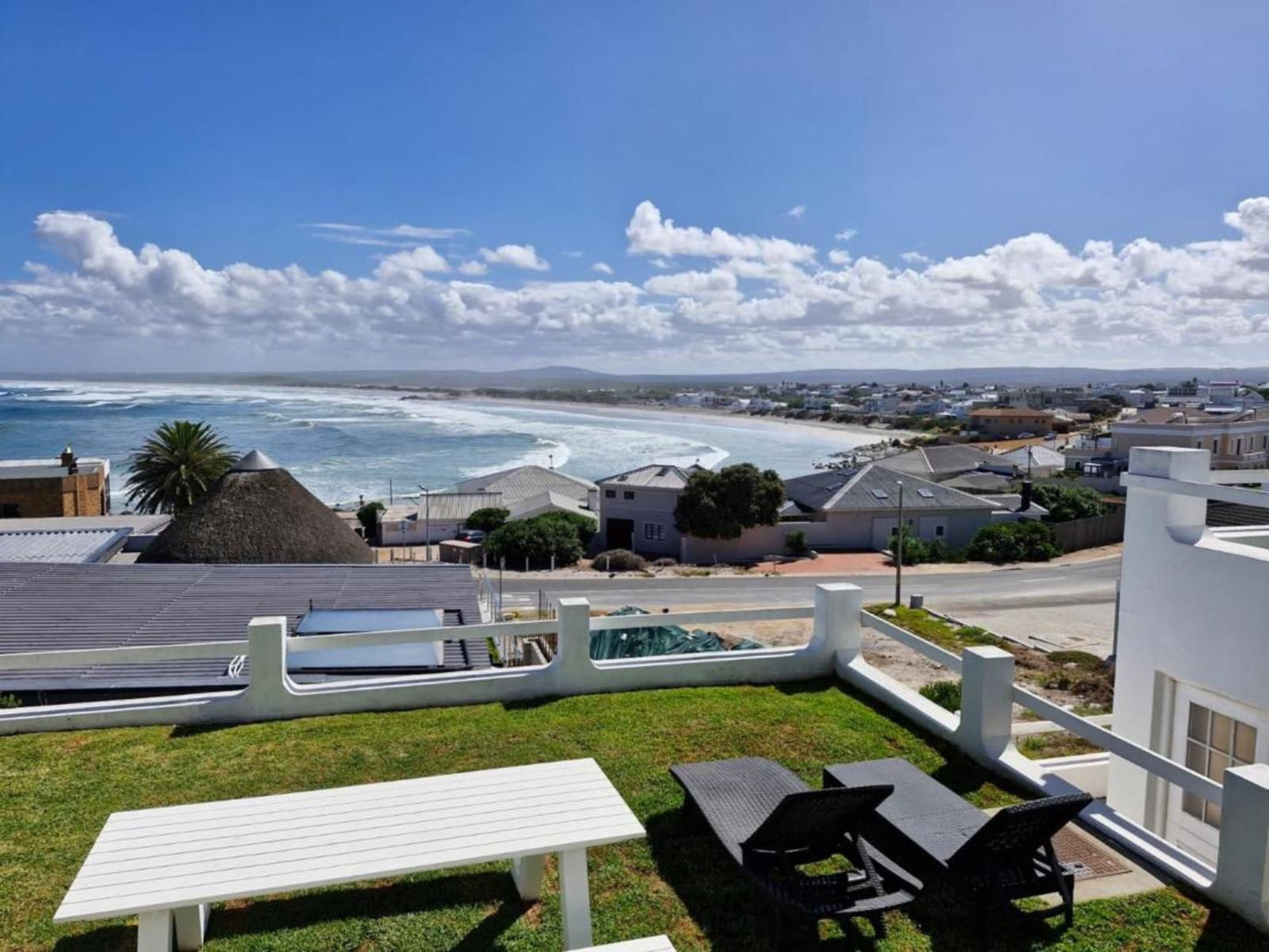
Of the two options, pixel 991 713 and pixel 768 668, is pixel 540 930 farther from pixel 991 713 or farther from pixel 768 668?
pixel 768 668

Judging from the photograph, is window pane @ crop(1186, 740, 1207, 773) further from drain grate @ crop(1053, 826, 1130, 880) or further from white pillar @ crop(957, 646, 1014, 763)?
drain grate @ crop(1053, 826, 1130, 880)

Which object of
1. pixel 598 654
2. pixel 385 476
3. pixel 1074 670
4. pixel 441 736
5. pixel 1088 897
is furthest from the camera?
pixel 385 476

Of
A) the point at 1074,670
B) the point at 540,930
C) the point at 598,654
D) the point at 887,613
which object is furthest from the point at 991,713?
the point at 887,613

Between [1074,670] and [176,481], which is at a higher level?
[176,481]

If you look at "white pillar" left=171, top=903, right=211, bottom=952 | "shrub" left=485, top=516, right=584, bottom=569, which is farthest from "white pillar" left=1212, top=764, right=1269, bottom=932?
"shrub" left=485, top=516, right=584, bottom=569

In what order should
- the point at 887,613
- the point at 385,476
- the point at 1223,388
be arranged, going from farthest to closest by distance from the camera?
the point at 1223,388
the point at 385,476
the point at 887,613

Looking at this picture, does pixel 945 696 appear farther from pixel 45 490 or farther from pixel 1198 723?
pixel 45 490
